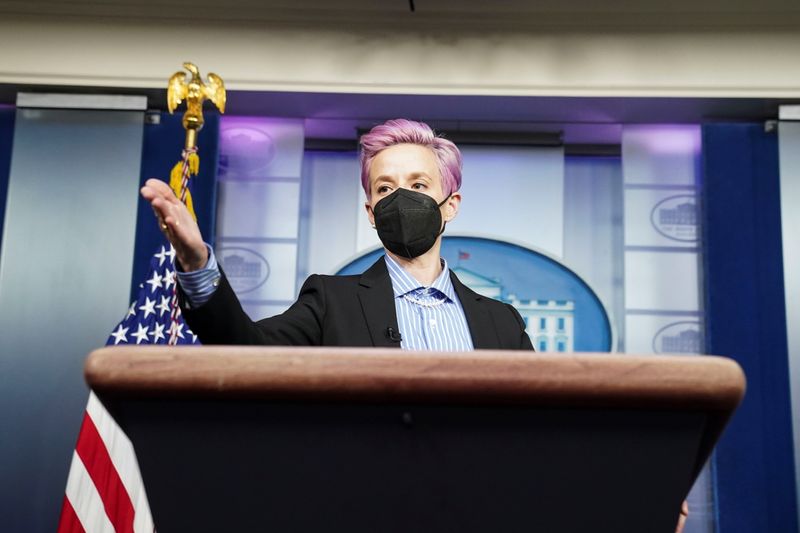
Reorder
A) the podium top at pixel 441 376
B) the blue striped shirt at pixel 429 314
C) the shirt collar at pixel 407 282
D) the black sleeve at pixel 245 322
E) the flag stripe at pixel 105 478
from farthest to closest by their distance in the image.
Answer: the flag stripe at pixel 105 478, the shirt collar at pixel 407 282, the blue striped shirt at pixel 429 314, the black sleeve at pixel 245 322, the podium top at pixel 441 376

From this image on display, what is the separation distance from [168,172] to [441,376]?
3.82m

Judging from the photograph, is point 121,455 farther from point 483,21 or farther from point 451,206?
point 483,21

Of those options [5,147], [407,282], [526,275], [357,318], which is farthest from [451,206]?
[5,147]

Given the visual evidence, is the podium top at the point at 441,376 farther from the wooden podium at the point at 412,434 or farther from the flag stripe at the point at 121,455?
the flag stripe at the point at 121,455

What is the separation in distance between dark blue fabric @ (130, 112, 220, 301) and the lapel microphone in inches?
115

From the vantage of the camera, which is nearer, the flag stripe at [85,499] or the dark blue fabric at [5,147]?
the flag stripe at [85,499]

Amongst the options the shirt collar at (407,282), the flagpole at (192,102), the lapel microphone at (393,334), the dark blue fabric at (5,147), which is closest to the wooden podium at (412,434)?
the lapel microphone at (393,334)

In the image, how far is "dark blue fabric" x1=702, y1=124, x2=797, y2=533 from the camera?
383 centimetres

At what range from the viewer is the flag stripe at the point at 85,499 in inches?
127

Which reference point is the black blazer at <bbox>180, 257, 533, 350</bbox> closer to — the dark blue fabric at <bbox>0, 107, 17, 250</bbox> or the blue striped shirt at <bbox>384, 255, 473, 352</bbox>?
the blue striped shirt at <bbox>384, 255, 473, 352</bbox>

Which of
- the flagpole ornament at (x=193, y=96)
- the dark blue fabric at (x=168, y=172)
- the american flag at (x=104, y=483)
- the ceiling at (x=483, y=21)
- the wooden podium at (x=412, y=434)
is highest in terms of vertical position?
the ceiling at (x=483, y=21)

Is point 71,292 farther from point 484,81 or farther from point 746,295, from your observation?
point 746,295

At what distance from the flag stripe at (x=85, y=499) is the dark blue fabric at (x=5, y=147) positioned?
145cm

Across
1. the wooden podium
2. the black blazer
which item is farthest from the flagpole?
the wooden podium
